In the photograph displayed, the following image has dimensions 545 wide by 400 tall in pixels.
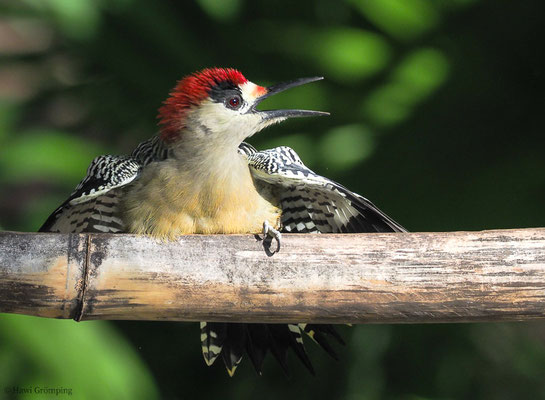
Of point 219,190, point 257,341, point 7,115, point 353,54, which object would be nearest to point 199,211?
point 219,190

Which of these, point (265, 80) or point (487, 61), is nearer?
point (487, 61)

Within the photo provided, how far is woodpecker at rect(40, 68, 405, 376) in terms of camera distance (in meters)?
2.94

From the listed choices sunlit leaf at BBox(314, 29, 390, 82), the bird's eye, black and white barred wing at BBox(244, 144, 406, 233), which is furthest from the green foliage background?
the bird's eye

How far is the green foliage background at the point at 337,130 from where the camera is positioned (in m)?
3.29

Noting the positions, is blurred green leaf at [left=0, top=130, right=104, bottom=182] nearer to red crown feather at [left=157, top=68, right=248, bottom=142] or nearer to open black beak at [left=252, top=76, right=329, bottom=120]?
red crown feather at [left=157, top=68, right=248, bottom=142]

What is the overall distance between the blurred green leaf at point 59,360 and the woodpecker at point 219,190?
47 cm

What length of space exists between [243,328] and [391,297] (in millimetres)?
940

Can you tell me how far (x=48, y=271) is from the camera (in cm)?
240

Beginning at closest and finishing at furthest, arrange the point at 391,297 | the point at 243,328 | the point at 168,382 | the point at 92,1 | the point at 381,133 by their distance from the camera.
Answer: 1. the point at 391,297
2. the point at 243,328
3. the point at 381,133
4. the point at 92,1
5. the point at 168,382

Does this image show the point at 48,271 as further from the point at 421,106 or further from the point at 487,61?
the point at 487,61

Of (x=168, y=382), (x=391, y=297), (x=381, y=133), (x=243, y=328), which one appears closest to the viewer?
(x=391, y=297)

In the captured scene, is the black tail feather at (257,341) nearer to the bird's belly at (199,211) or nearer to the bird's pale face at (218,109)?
the bird's belly at (199,211)

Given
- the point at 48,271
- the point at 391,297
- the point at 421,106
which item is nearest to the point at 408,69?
the point at 421,106

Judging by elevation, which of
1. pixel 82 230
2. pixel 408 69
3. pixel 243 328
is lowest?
pixel 243 328
